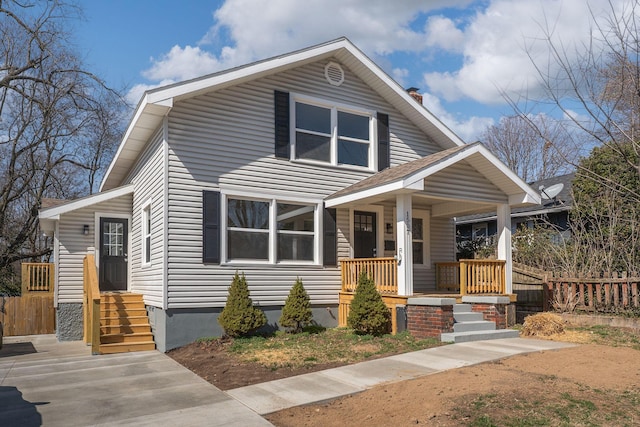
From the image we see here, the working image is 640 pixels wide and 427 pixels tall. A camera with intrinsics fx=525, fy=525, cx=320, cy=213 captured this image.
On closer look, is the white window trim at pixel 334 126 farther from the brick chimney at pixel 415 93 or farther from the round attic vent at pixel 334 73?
the brick chimney at pixel 415 93

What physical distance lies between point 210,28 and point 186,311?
28.6 ft

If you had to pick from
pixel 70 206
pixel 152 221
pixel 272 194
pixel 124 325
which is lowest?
pixel 124 325

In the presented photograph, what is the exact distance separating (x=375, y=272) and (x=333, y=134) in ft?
11.6

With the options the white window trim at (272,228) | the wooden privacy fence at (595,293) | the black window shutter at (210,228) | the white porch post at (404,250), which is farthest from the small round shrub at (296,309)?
the wooden privacy fence at (595,293)

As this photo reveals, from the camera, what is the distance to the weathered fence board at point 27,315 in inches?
606

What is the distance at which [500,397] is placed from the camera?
5.71 m

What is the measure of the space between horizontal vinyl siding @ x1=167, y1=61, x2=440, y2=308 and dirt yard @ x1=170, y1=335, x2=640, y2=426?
327 centimetres

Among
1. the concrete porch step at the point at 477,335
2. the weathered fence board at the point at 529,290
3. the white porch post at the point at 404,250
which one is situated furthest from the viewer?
the weathered fence board at the point at 529,290

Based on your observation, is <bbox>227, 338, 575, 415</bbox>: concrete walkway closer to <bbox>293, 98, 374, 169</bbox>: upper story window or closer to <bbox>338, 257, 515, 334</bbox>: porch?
<bbox>338, 257, 515, 334</bbox>: porch

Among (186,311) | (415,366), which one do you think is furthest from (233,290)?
(415,366)

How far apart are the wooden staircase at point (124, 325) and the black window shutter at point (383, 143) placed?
21.7 ft

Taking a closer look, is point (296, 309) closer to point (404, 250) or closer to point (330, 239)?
point (330, 239)

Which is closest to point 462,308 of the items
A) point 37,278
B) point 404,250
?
point 404,250

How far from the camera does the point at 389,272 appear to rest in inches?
447
